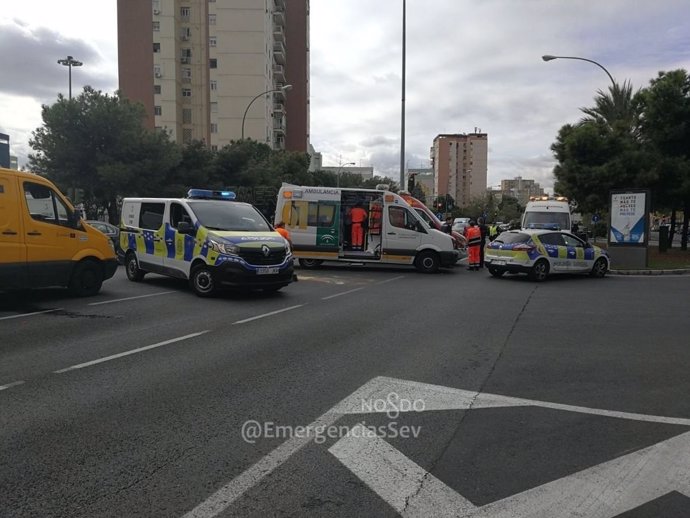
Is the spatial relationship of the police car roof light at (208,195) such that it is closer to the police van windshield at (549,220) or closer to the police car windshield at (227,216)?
the police car windshield at (227,216)

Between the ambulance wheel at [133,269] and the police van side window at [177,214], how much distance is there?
79.1 inches

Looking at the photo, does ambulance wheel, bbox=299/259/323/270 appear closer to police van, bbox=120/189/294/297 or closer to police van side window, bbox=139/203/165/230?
police van, bbox=120/189/294/297

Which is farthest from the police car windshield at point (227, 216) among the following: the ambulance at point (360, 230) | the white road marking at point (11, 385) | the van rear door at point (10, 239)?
the white road marking at point (11, 385)

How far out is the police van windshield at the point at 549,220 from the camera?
26.6m

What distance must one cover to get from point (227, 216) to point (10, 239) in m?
3.93

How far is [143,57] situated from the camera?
7131 cm

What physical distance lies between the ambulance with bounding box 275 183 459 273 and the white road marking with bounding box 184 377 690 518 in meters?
11.9

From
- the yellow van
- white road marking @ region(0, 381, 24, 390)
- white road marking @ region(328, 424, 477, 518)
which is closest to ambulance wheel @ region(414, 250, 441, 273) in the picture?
the yellow van

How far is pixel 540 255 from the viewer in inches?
627

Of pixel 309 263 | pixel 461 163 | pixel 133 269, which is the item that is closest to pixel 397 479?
pixel 133 269

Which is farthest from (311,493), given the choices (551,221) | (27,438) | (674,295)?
(551,221)

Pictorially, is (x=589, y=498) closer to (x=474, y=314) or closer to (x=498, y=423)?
(x=498, y=423)

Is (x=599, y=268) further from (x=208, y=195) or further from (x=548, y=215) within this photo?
Result: (x=208, y=195)

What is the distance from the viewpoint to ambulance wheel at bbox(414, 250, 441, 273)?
57.2 ft
